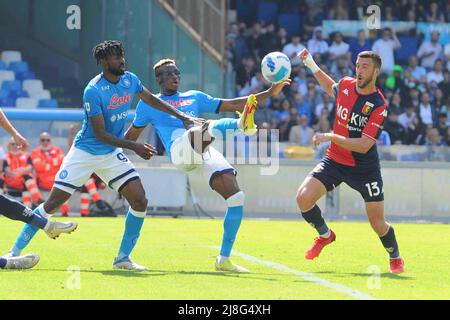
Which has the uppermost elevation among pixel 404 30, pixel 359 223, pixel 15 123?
pixel 404 30

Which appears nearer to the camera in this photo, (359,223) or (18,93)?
(359,223)

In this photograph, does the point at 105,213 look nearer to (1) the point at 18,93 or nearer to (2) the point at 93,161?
(1) the point at 18,93

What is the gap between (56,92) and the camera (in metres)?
24.7

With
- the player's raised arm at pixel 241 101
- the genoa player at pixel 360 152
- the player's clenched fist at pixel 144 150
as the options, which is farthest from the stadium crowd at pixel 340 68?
the player's clenched fist at pixel 144 150

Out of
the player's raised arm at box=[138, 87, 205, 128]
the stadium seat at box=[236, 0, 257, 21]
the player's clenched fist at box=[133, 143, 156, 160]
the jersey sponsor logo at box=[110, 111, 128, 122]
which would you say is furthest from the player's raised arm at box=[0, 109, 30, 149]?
the stadium seat at box=[236, 0, 257, 21]

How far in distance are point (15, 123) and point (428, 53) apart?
11474 mm

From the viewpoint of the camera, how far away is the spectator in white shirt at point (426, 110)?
25.9m

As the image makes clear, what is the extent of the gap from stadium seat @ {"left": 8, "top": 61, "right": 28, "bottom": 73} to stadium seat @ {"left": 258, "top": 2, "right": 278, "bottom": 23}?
6777 millimetres

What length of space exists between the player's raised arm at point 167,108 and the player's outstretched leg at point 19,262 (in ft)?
6.36

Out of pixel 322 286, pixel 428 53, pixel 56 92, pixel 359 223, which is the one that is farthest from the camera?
pixel 428 53

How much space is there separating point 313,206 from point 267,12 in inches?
726

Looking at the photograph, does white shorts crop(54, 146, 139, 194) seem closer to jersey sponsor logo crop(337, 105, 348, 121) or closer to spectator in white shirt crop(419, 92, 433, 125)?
jersey sponsor logo crop(337, 105, 348, 121)

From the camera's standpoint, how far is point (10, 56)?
85.5 feet

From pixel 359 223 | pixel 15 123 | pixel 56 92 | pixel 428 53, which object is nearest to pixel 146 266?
pixel 359 223
